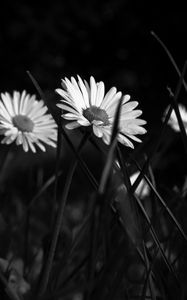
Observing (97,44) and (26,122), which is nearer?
(26,122)

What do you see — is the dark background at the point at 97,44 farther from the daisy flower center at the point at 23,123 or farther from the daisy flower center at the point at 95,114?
the daisy flower center at the point at 95,114

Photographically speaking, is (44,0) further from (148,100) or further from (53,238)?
(53,238)

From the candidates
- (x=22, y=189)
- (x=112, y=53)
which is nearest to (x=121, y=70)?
(x=112, y=53)

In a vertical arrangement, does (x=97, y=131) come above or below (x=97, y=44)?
below

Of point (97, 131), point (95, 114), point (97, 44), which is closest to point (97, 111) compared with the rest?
point (95, 114)

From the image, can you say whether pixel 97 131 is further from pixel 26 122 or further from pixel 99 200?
pixel 26 122

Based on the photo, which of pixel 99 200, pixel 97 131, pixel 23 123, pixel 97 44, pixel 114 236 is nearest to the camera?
pixel 99 200
